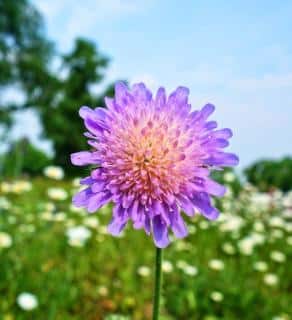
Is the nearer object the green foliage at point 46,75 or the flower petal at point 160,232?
the flower petal at point 160,232

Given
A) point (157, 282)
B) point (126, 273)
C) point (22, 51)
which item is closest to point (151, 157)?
point (157, 282)

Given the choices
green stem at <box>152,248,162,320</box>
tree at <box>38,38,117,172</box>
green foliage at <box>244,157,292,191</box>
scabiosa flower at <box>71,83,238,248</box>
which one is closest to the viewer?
green stem at <box>152,248,162,320</box>

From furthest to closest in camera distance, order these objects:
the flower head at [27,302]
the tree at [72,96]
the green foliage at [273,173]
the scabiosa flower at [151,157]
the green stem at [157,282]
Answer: the tree at [72,96], the green foliage at [273,173], the flower head at [27,302], the scabiosa flower at [151,157], the green stem at [157,282]

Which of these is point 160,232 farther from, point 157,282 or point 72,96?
point 72,96

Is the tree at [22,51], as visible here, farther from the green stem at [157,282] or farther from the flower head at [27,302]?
the green stem at [157,282]

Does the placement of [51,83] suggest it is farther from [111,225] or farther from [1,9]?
[111,225]

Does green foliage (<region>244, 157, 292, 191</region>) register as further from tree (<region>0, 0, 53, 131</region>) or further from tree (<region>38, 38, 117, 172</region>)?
tree (<region>0, 0, 53, 131</region>)

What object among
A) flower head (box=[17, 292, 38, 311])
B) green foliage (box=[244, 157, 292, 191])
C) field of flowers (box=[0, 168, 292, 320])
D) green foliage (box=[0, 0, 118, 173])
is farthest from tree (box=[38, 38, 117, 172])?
flower head (box=[17, 292, 38, 311])

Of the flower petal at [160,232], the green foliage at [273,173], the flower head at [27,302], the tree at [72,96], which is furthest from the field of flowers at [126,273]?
the tree at [72,96]
